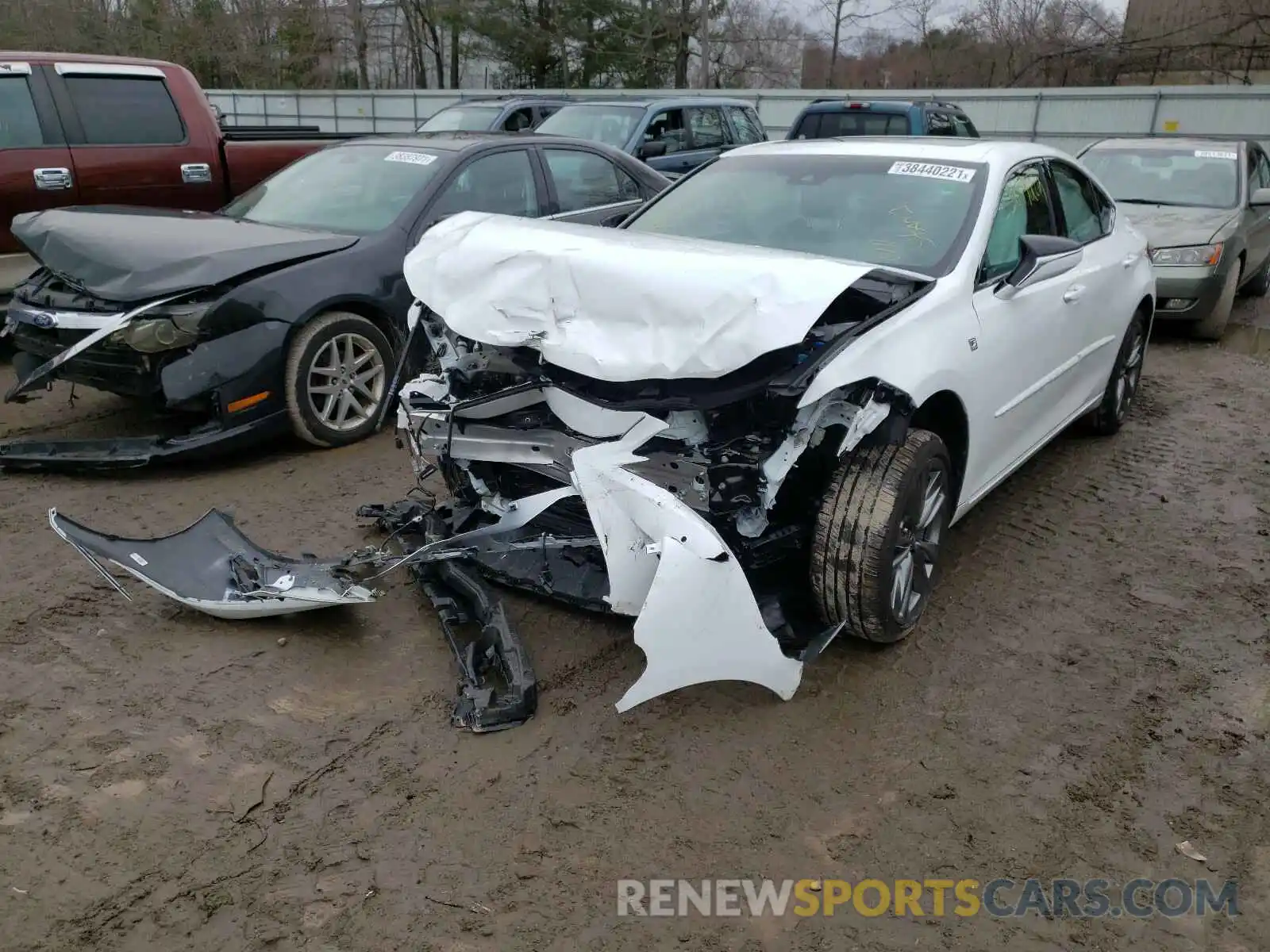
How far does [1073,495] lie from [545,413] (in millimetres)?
3082

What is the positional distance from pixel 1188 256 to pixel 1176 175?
150 cm

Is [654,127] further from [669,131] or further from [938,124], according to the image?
[938,124]

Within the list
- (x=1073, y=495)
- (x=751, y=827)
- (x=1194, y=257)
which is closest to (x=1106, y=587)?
(x=1073, y=495)

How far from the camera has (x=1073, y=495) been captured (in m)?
5.03

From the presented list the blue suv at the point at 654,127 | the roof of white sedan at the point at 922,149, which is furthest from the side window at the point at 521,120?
the roof of white sedan at the point at 922,149

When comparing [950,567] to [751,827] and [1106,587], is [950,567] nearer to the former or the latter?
[1106,587]

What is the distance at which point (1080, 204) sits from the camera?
5031mm

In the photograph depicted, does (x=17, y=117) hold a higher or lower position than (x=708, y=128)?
higher

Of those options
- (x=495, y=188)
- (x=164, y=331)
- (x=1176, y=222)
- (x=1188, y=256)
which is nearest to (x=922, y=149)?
(x=495, y=188)

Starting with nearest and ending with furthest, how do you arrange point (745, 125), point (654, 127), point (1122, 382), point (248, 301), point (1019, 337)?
point (1019, 337), point (248, 301), point (1122, 382), point (654, 127), point (745, 125)

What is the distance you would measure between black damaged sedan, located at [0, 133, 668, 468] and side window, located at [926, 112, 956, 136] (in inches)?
284

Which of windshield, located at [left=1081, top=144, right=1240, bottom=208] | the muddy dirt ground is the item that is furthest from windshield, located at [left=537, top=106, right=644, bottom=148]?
the muddy dirt ground

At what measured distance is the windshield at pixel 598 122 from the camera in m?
10.9

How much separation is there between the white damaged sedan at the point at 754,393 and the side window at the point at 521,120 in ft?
26.9
